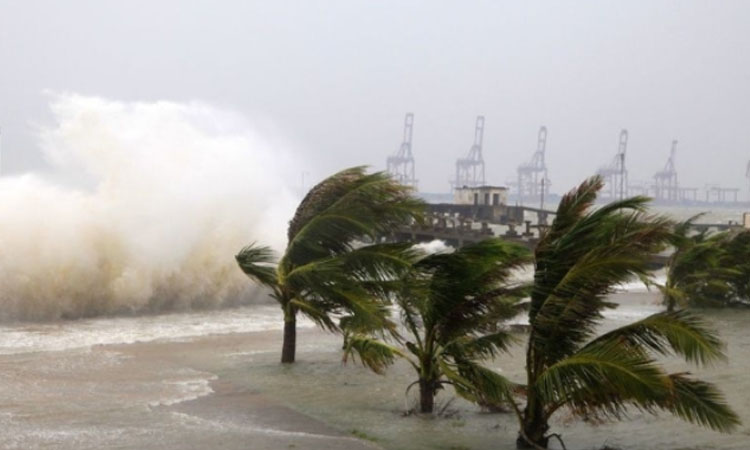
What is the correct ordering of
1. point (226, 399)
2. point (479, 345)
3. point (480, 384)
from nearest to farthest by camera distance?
point (480, 384)
point (479, 345)
point (226, 399)

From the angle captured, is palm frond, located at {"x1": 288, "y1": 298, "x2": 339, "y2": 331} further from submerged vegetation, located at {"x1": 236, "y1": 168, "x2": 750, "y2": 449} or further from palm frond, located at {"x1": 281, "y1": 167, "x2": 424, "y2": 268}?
palm frond, located at {"x1": 281, "y1": 167, "x2": 424, "y2": 268}

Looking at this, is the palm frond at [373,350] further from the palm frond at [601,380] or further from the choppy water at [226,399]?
the palm frond at [601,380]

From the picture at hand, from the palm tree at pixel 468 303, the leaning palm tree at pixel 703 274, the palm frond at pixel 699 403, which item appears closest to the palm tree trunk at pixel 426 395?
the palm tree at pixel 468 303

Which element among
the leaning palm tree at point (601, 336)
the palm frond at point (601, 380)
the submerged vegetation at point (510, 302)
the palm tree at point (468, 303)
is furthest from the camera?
the palm tree at point (468, 303)

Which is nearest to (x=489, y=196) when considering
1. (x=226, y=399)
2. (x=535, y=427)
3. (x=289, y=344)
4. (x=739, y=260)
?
(x=739, y=260)

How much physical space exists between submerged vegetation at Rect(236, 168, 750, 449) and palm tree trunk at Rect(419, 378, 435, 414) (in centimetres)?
1

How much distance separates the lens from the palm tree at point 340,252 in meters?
11.7

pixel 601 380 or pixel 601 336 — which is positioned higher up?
pixel 601 336

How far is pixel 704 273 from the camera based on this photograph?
21000mm

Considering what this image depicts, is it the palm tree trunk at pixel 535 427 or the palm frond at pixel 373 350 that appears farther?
the palm frond at pixel 373 350

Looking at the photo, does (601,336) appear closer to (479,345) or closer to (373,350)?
(479,345)

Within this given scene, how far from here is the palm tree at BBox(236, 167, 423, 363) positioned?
Answer: 38.5 feet

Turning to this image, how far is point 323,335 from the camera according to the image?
17.1 meters

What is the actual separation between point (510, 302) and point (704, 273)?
13.0 m
